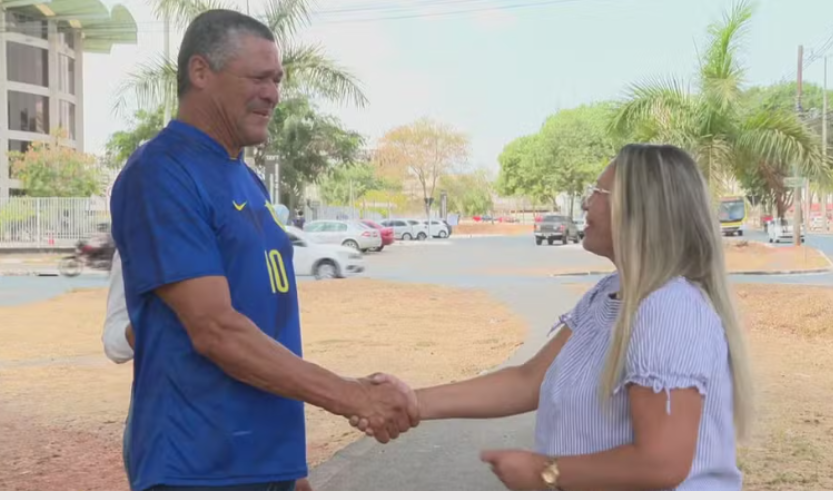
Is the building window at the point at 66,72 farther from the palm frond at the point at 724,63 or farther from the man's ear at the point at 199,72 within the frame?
the man's ear at the point at 199,72

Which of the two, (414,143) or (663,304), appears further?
(414,143)

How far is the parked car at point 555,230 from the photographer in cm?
4119

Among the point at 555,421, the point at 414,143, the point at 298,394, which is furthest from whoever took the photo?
the point at 414,143

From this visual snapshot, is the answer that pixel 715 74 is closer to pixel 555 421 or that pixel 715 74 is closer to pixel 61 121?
pixel 555 421

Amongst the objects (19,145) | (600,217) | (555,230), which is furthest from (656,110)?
(19,145)

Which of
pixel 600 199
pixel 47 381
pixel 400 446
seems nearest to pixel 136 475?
pixel 600 199

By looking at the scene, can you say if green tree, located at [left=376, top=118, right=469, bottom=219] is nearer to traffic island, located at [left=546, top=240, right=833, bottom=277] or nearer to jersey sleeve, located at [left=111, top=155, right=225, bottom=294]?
traffic island, located at [left=546, top=240, right=833, bottom=277]

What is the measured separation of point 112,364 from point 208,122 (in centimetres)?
868

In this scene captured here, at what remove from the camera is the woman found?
154cm

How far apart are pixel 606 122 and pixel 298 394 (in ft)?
47.9

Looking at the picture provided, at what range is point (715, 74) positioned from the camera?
15062 mm

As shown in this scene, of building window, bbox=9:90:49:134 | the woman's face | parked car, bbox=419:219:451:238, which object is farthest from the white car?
parked car, bbox=419:219:451:238

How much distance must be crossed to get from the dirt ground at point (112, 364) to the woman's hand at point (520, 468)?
12.0 feet

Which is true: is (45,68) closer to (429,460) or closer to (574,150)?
(574,150)
